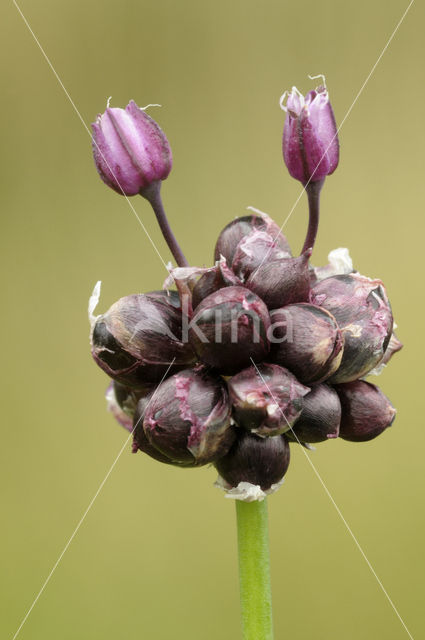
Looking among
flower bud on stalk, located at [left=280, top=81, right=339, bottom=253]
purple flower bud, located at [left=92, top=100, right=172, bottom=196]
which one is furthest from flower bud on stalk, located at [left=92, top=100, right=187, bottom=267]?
flower bud on stalk, located at [left=280, top=81, right=339, bottom=253]

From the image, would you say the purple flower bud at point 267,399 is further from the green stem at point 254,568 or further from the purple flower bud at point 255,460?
the green stem at point 254,568

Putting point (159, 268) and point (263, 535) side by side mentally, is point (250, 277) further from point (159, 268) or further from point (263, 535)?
point (159, 268)

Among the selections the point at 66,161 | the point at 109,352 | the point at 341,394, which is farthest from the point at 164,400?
the point at 66,161

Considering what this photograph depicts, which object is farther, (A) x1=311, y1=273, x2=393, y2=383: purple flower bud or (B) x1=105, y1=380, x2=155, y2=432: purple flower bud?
(B) x1=105, y1=380, x2=155, y2=432: purple flower bud

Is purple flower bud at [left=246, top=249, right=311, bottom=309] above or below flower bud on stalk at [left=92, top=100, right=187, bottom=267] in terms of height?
below

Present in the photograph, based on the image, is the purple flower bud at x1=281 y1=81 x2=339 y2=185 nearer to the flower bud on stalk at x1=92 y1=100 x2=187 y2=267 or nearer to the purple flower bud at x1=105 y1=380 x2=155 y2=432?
the flower bud on stalk at x1=92 y1=100 x2=187 y2=267

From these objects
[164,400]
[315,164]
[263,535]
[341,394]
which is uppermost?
[315,164]

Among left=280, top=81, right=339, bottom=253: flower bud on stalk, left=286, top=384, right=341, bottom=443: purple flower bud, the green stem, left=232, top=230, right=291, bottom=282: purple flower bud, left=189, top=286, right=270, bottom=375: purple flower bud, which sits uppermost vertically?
left=280, top=81, right=339, bottom=253: flower bud on stalk
